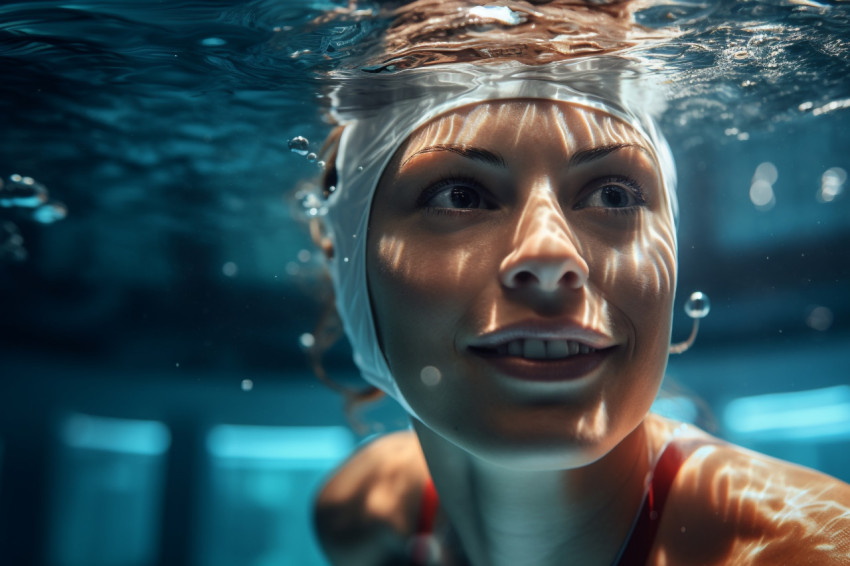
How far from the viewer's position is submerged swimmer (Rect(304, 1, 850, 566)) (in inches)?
92.5

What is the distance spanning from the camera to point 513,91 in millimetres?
3010

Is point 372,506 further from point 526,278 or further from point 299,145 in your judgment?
point 299,145

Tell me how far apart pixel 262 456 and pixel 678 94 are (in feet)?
61.8

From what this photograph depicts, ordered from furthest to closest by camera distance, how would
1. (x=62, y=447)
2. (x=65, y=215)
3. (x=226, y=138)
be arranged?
(x=62, y=447) → (x=65, y=215) → (x=226, y=138)

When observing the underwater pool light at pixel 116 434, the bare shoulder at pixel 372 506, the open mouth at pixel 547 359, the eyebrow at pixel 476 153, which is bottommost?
the underwater pool light at pixel 116 434

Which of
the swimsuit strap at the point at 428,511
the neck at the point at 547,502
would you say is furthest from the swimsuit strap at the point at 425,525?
the neck at the point at 547,502

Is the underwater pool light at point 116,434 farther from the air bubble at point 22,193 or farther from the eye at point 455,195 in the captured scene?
the eye at point 455,195

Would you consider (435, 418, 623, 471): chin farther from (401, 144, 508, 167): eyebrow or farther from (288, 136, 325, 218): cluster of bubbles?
(288, 136, 325, 218): cluster of bubbles

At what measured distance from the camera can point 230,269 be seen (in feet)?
37.4

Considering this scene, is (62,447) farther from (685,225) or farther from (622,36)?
(622,36)

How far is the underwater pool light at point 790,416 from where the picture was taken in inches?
584

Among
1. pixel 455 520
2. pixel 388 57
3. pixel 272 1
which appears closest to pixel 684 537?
pixel 455 520

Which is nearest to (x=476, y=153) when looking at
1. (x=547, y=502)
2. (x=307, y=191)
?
(x=547, y=502)

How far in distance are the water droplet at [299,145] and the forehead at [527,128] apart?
153 inches
